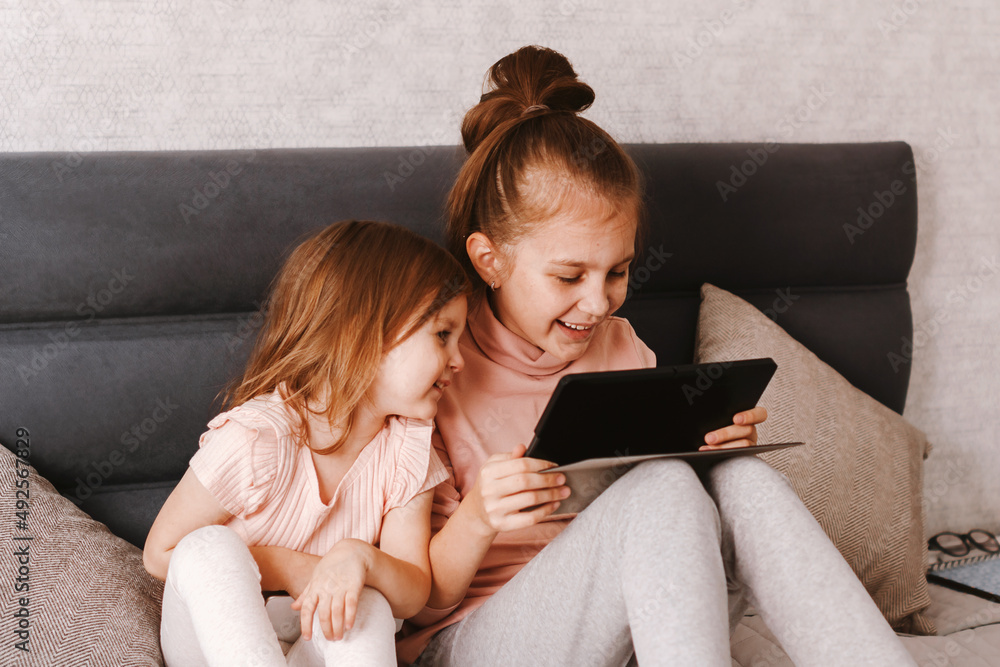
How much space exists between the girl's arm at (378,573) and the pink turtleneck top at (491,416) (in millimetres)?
84

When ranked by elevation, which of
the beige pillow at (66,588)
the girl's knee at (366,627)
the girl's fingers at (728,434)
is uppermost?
the girl's fingers at (728,434)

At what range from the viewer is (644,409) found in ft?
2.58

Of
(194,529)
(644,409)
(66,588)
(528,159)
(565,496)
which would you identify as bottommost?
(66,588)

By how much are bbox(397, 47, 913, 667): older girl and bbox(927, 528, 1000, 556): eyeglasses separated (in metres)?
1.03

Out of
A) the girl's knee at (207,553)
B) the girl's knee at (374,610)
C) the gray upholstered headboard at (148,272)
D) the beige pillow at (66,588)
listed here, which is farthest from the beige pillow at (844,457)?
the beige pillow at (66,588)

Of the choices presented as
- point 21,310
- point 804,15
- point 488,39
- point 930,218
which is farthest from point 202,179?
point 930,218

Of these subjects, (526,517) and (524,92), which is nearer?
(526,517)

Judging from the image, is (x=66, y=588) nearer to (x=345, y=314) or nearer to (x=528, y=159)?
(x=345, y=314)

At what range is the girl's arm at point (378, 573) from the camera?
29.8 inches

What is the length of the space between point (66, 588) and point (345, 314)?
1.55ft

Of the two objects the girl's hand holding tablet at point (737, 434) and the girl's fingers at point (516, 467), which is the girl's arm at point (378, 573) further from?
the girl's hand holding tablet at point (737, 434)

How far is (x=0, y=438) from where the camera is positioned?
1.07 metres

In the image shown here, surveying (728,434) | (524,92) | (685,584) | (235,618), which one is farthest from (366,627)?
(524,92)

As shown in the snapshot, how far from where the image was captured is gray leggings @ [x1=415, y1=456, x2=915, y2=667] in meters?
0.63
